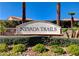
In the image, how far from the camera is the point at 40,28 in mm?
11164

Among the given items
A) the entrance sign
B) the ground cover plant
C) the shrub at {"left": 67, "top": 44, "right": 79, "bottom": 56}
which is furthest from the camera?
the entrance sign

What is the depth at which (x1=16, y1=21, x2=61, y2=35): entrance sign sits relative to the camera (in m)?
11.1

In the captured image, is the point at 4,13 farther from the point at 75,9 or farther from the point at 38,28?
the point at 75,9

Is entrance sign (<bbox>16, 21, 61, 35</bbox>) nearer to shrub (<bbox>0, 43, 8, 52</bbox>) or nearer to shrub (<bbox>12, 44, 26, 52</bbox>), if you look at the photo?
shrub (<bbox>12, 44, 26, 52</bbox>)

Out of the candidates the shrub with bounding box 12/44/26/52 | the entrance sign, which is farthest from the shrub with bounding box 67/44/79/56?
the shrub with bounding box 12/44/26/52

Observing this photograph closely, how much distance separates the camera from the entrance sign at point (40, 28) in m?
11.1

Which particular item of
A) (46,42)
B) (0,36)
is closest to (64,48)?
(46,42)

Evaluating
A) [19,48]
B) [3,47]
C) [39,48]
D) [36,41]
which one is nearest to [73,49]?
[39,48]

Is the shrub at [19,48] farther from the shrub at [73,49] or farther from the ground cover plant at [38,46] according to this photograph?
the shrub at [73,49]

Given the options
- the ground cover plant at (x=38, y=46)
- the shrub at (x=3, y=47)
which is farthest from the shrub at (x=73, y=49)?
the shrub at (x=3, y=47)

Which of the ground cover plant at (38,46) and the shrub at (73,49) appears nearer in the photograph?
the shrub at (73,49)

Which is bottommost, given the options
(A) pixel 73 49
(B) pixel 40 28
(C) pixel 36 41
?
(A) pixel 73 49

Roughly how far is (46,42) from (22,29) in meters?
0.99

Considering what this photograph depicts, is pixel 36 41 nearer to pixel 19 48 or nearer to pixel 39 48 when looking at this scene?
pixel 39 48
